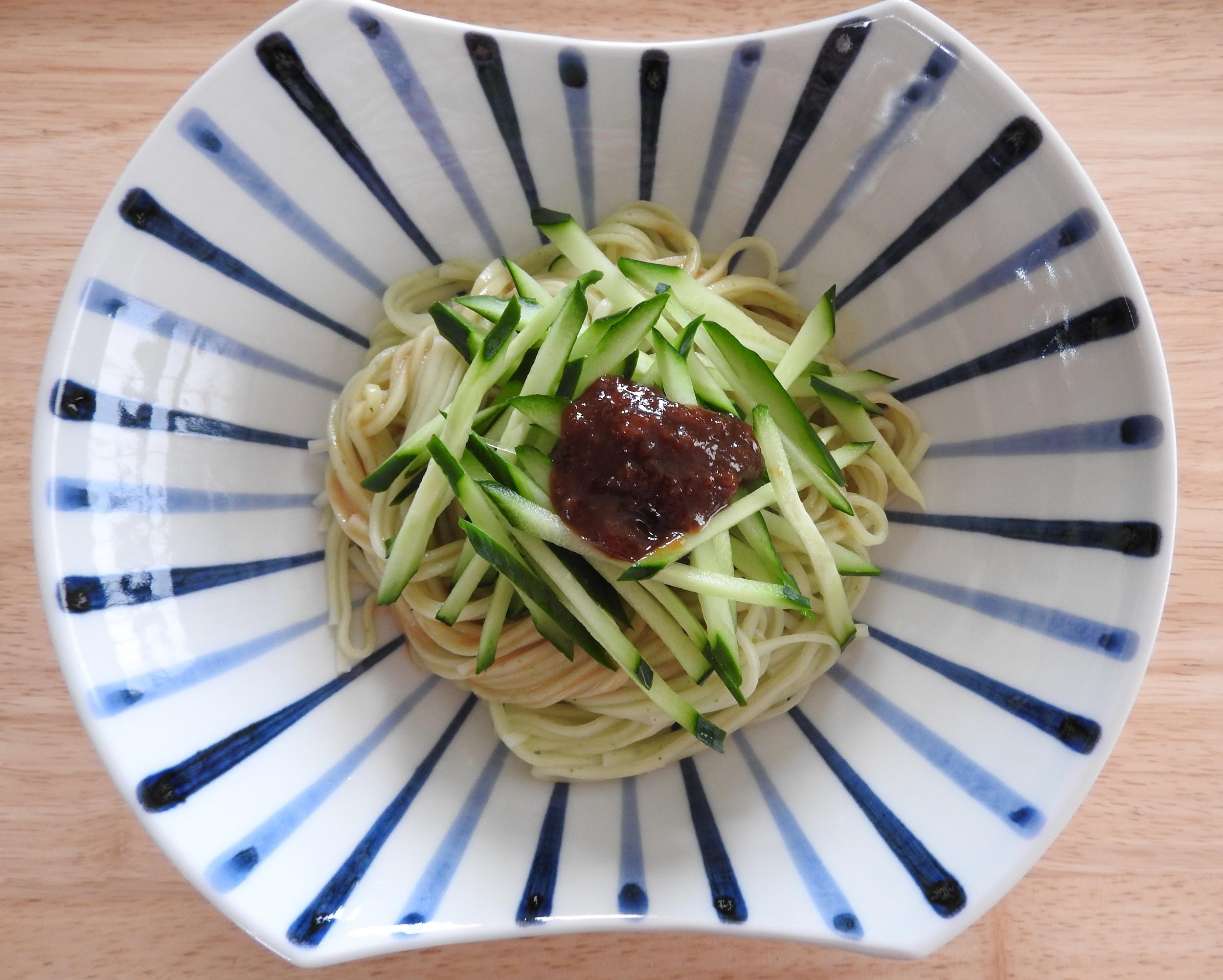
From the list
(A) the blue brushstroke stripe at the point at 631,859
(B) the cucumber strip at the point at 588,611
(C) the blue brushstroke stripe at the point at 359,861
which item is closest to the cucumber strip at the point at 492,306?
(B) the cucumber strip at the point at 588,611

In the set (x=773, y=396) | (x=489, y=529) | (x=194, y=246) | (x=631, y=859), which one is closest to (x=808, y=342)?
(x=773, y=396)

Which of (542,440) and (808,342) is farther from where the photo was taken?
(808,342)

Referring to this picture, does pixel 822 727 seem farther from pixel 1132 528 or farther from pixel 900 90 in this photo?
pixel 900 90

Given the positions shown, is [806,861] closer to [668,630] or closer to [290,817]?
[668,630]

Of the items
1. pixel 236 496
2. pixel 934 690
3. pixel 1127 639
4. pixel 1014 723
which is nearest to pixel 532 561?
pixel 236 496

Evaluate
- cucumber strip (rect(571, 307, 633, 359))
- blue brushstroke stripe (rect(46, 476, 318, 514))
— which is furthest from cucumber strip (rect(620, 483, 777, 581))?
blue brushstroke stripe (rect(46, 476, 318, 514))

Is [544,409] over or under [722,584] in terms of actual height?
over

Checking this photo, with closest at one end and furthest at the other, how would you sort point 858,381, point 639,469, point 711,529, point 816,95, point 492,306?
point 639,469, point 711,529, point 816,95, point 492,306, point 858,381
